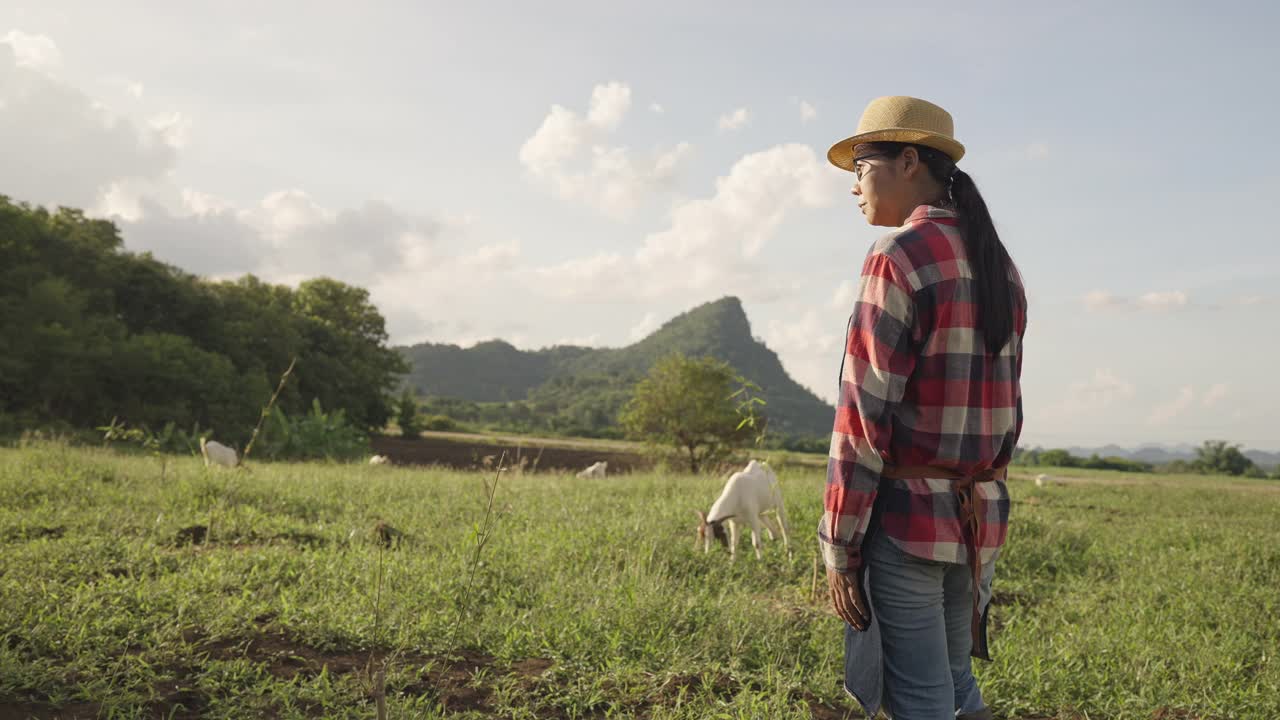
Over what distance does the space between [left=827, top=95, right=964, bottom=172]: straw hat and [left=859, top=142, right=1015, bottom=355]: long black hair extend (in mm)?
40

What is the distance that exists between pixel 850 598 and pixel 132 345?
78.2 ft

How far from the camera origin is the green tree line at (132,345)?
764 inches

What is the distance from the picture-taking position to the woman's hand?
6.22 feet

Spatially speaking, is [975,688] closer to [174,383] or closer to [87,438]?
[87,438]

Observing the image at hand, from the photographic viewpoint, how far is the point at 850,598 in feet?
6.26

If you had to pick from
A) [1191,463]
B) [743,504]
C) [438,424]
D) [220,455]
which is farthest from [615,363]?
[743,504]

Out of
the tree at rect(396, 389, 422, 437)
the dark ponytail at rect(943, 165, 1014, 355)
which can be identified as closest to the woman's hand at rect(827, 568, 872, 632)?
the dark ponytail at rect(943, 165, 1014, 355)

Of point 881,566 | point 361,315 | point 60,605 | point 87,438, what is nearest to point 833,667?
point 881,566

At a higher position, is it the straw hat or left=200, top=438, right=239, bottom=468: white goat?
the straw hat

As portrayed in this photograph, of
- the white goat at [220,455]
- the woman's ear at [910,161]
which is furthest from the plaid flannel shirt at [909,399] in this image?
the white goat at [220,455]

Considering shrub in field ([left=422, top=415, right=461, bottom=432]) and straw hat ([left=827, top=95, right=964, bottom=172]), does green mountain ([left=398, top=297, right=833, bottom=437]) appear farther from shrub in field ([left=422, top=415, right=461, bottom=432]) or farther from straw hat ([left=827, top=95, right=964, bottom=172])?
straw hat ([left=827, top=95, right=964, bottom=172])

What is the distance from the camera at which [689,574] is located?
5.23 meters

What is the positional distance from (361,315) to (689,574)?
37865 mm

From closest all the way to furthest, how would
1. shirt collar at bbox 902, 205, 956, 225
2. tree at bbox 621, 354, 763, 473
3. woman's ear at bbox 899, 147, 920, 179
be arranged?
shirt collar at bbox 902, 205, 956, 225 < woman's ear at bbox 899, 147, 920, 179 < tree at bbox 621, 354, 763, 473
